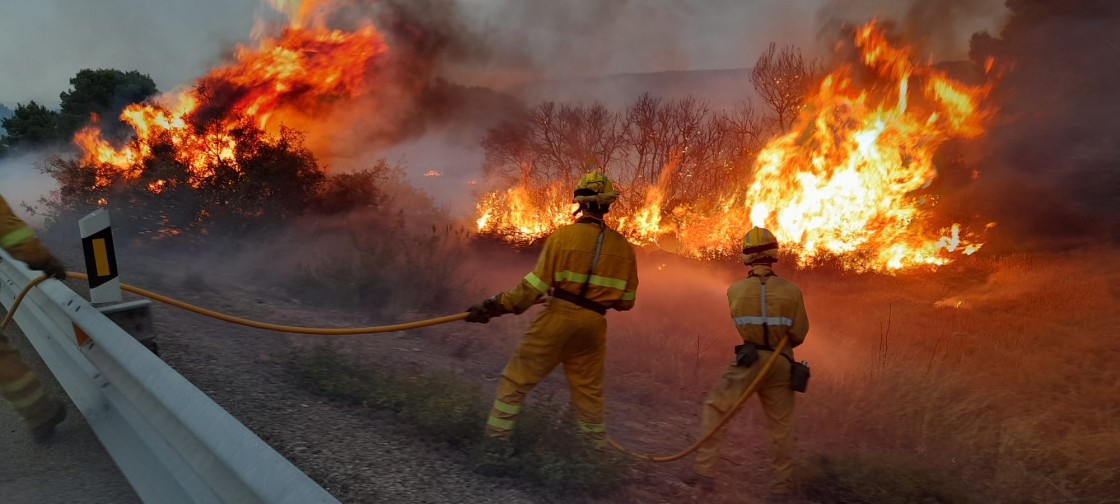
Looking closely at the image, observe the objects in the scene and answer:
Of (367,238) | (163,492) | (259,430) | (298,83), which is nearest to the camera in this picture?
(163,492)

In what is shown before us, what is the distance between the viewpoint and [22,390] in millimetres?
3066

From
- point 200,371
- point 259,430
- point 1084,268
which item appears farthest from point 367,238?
point 1084,268

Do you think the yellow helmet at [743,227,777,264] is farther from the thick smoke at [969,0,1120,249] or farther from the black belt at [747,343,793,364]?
the thick smoke at [969,0,1120,249]

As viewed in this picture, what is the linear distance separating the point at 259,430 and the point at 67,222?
1285 centimetres

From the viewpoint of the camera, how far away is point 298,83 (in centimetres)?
1166

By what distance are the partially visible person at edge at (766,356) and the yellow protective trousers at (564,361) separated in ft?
2.55

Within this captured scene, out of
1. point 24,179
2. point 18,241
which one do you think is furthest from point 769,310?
point 24,179

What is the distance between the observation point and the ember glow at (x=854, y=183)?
1168 centimetres

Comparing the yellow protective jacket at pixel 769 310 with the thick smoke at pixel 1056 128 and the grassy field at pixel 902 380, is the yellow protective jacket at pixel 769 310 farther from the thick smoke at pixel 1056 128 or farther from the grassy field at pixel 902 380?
the thick smoke at pixel 1056 128

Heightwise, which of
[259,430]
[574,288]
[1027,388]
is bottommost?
[1027,388]

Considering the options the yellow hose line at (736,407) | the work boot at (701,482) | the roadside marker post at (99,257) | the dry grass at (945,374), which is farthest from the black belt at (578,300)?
the roadside marker post at (99,257)

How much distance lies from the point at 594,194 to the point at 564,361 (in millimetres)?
1081

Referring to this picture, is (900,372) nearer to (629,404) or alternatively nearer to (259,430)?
(629,404)

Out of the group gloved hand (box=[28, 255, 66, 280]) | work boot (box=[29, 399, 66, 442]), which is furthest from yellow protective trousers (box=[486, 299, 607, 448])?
gloved hand (box=[28, 255, 66, 280])
